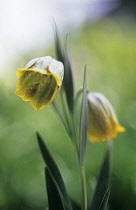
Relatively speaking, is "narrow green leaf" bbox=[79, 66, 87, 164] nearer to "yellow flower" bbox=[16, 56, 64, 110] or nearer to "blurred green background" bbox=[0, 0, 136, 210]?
→ "yellow flower" bbox=[16, 56, 64, 110]

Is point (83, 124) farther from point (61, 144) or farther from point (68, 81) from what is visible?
point (61, 144)

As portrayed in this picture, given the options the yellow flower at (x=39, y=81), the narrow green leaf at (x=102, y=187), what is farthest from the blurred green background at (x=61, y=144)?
the yellow flower at (x=39, y=81)

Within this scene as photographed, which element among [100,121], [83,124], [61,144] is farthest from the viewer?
[61,144]

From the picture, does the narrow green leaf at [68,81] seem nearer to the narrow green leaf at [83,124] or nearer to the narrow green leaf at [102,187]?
the narrow green leaf at [83,124]

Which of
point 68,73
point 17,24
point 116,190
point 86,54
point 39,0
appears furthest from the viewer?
point 39,0

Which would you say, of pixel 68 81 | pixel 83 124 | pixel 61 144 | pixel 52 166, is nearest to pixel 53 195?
pixel 52 166

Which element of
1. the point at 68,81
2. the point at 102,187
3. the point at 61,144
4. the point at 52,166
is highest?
the point at 68,81

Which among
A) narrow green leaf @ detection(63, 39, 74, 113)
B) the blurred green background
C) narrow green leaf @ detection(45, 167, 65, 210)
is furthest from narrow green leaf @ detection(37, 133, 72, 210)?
the blurred green background

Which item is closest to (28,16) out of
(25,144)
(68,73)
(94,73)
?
(94,73)

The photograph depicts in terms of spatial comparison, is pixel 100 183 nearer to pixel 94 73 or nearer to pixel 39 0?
pixel 94 73
